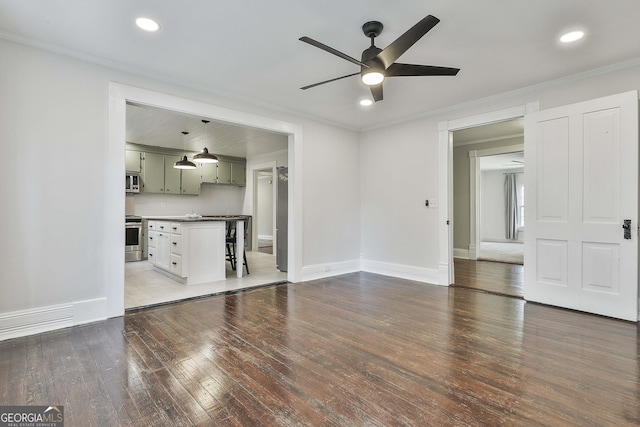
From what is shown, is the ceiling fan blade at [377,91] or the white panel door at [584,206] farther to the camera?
the white panel door at [584,206]

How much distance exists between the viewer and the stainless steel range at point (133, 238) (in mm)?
6457

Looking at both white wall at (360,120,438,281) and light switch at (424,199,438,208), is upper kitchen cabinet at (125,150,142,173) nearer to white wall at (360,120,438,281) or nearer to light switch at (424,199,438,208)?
white wall at (360,120,438,281)

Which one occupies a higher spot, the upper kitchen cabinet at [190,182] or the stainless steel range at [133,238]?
the upper kitchen cabinet at [190,182]

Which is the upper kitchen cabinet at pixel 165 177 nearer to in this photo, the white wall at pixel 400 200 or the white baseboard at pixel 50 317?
the white wall at pixel 400 200

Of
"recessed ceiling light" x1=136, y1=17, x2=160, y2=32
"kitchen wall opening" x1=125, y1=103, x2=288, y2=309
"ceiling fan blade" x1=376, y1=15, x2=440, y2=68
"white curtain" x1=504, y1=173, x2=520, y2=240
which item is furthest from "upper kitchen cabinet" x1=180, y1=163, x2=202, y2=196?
"white curtain" x1=504, y1=173, x2=520, y2=240

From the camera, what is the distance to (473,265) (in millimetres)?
6113

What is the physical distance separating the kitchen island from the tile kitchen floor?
15 cm

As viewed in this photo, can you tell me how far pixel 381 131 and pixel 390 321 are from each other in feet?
11.0

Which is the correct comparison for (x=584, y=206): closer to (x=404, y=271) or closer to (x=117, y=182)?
(x=404, y=271)

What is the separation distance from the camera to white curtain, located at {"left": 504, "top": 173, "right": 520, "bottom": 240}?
35.0ft

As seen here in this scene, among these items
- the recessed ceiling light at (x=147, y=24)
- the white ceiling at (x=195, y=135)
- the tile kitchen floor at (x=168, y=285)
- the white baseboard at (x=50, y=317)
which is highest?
the white ceiling at (x=195, y=135)

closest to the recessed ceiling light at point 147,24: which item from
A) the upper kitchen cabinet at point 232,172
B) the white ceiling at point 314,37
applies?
the white ceiling at point 314,37

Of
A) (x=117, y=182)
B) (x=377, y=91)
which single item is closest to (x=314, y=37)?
(x=377, y=91)

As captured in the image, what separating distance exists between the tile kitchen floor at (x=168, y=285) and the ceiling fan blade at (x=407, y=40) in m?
3.32
